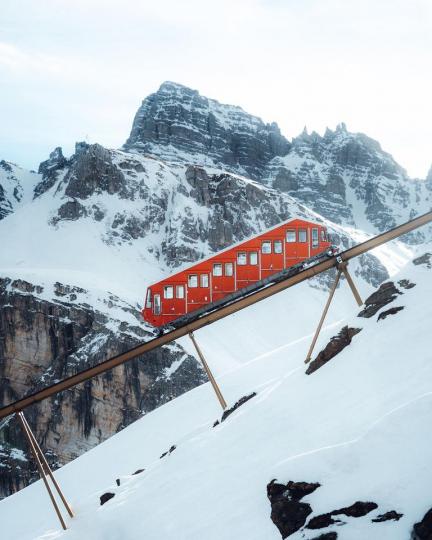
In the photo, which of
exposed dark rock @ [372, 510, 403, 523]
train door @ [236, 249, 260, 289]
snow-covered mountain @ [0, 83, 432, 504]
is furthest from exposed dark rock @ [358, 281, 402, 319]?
snow-covered mountain @ [0, 83, 432, 504]

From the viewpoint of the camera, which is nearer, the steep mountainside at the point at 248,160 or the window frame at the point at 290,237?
the window frame at the point at 290,237

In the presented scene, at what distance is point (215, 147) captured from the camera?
621ft

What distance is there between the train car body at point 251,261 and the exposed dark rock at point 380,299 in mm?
13469

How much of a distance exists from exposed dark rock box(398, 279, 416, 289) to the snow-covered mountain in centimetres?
4929

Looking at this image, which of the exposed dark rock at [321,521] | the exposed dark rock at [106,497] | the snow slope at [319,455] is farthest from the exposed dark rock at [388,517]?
Result: the exposed dark rock at [106,497]

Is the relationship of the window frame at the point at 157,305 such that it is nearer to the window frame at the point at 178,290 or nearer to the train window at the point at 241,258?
the window frame at the point at 178,290

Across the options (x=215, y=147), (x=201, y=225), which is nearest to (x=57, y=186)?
(x=201, y=225)

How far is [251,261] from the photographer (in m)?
33.8

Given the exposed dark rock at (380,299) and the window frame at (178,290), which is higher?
the window frame at (178,290)

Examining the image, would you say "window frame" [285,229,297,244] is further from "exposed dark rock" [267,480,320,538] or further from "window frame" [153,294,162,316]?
"exposed dark rock" [267,480,320,538]

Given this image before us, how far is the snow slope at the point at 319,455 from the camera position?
36.7 feet

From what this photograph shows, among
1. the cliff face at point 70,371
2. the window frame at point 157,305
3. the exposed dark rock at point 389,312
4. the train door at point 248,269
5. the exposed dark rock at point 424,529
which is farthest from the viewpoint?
the cliff face at point 70,371

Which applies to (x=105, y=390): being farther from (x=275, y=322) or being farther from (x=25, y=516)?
(x=25, y=516)

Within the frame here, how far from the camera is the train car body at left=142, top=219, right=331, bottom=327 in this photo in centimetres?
3359
